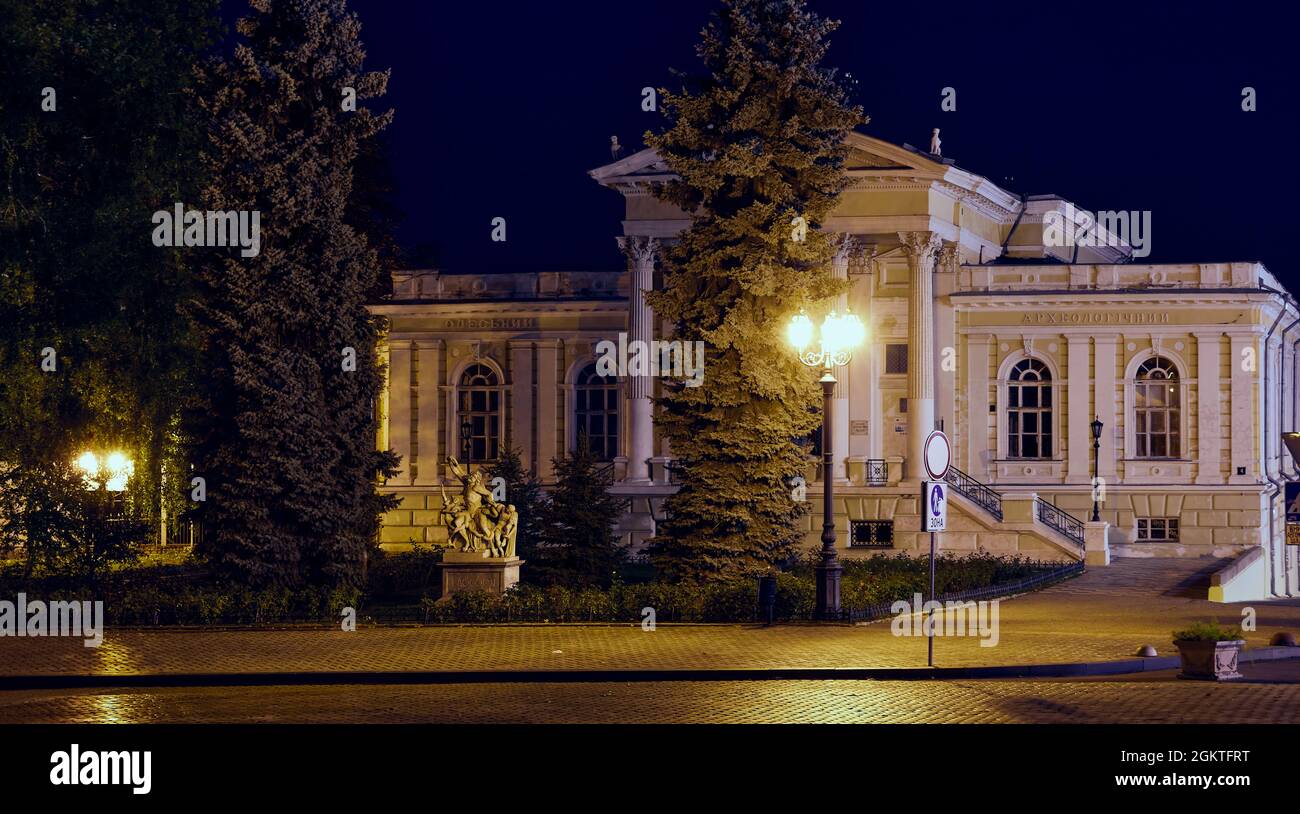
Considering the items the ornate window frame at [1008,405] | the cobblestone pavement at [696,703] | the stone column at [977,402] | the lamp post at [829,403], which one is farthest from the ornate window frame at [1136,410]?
the cobblestone pavement at [696,703]

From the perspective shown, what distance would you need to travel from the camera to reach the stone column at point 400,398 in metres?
57.2

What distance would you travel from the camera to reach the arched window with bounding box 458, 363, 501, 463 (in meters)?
56.8

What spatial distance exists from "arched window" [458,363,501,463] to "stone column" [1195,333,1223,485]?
69.7ft

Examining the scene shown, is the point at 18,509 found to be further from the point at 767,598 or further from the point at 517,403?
the point at 517,403

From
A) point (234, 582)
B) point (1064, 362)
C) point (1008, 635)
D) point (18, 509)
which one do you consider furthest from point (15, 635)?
point (1064, 362)

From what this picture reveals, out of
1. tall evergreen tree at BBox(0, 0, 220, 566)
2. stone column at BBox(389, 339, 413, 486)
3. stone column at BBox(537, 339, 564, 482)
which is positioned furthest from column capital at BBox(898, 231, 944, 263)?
tall evergreen tree at BBox(0, 0, 220, 566)

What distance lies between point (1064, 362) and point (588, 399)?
14.6 metres

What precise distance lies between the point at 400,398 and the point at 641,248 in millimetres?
10344

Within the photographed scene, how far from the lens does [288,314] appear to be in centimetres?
3306

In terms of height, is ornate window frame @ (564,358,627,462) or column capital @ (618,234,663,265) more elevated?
column capital @ (618,234,663,265)

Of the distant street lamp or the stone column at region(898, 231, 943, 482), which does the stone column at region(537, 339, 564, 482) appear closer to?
the distant street lamp

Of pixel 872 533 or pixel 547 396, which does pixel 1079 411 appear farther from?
pixel 547 396

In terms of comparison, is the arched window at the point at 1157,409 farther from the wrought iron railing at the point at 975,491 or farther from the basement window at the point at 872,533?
the basement window at the point at 872,533

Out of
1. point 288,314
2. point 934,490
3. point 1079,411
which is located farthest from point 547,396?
point 934,490
